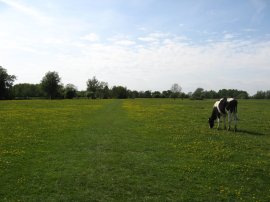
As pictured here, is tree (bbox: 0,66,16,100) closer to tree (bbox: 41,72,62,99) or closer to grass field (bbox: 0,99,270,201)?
tree (bbox: 41,72,62,99)

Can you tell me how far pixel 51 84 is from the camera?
16975cm

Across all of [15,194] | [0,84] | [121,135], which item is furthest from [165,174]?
[0,84]

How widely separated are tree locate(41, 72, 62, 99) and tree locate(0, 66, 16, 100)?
80.1 feet

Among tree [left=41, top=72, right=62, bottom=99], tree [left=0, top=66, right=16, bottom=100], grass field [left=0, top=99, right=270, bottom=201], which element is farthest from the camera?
tree [left=41, top=72, right=62, bottom=99]

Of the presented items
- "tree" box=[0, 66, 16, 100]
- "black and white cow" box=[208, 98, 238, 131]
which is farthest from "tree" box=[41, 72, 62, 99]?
"black and white cow" box=[208, 98, 238, 131]

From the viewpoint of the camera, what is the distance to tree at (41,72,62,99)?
168875 mm

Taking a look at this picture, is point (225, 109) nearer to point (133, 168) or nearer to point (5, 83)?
point (133, 168)

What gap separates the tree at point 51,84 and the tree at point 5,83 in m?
24.4

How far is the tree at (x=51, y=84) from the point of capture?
554 feet

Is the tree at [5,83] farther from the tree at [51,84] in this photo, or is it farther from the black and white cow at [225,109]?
the black and white cow at [225,109]

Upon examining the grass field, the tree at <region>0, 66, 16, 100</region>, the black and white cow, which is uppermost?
the tree at <region>0, 66, 16, 100</region>

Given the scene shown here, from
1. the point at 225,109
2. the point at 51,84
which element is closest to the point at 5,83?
the point at 51,84

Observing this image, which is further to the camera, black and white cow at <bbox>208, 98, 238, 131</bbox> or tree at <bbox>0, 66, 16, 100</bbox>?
tree at <bbox>0, 66, 16, 100</bbox>

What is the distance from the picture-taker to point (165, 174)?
1315cm
